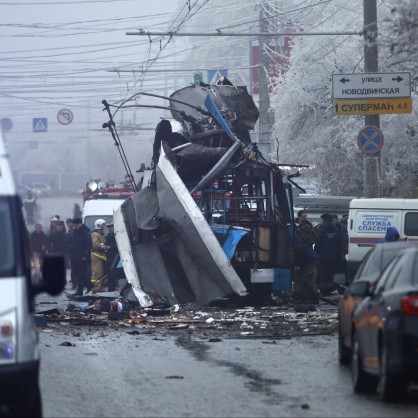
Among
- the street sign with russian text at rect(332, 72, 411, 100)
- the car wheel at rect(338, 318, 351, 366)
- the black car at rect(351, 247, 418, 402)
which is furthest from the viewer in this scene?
the street sign with russian text at rect(332, 72, 411, 100)

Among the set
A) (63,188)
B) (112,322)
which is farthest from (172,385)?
(63,188)

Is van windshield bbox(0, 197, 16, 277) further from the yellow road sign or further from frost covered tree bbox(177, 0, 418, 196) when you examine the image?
frost covered tree bbox(177, 0, 418, 196)

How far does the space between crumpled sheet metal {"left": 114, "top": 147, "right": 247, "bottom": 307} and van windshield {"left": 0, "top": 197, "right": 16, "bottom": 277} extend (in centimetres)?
1127

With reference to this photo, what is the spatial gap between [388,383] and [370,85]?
12.8 m

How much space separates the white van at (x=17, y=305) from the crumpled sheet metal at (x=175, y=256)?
36.9ft

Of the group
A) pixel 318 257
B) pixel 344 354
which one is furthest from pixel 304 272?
pixel 344 354

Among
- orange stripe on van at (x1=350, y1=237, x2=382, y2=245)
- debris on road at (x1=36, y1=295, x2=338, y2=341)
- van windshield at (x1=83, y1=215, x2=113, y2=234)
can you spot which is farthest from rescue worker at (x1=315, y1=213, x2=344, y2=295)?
van windshield at (x1=83, y1=215, x2=113, y2=234)

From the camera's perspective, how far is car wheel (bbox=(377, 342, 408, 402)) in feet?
32.9

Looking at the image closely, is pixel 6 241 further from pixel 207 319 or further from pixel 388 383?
pixel 207 319

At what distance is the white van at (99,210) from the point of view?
3506cm

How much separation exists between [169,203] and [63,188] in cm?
9445

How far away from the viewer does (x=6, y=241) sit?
884 centimetres

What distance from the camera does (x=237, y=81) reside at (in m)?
83.0

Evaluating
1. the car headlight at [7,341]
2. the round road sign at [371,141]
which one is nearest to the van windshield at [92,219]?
the round road sign at [371,141]
